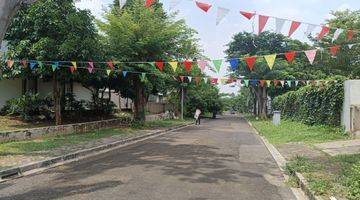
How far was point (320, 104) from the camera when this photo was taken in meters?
24.4

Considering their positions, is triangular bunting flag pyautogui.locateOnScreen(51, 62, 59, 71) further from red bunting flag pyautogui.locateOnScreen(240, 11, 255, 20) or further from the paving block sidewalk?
the paving block sidewalk

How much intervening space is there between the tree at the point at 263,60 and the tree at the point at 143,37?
63.6 feet

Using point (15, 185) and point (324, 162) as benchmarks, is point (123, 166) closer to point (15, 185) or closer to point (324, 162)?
point (15, 185)

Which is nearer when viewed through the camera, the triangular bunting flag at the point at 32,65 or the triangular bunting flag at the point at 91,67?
the triangular bunting flag at the point at 32,65

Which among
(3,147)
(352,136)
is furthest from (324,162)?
(3,147)

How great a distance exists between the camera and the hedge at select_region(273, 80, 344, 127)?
21.1 m

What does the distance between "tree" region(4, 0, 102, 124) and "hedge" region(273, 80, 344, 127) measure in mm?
11321

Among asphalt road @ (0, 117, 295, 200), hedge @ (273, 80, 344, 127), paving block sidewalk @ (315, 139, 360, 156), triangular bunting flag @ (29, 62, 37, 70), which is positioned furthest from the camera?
hedge @ (273, 80, 344, 127)

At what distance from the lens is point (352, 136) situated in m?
18.8

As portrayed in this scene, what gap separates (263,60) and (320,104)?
23.5m

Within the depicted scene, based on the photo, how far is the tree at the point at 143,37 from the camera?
27.2m

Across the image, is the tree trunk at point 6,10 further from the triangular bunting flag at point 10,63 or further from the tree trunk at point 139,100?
the tree trunk at point 139,100

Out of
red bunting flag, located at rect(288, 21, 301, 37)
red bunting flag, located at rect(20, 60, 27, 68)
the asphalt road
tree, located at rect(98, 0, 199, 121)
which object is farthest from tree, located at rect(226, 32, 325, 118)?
the asphalt road

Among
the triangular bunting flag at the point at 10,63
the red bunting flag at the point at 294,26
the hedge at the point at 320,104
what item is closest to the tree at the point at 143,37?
the triangular bunting flag at the point at 10,63
